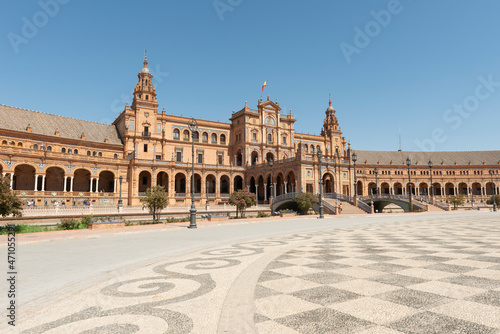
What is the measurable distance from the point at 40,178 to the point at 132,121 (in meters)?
16.5

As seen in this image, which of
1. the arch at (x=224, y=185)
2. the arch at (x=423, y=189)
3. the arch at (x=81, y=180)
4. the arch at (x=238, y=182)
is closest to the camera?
the arch at (x=81, y=180)

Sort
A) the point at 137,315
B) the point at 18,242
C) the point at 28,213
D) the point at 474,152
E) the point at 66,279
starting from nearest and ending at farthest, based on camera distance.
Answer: the point at 137,315, the point at 66,279, the point at 18,242, the point at 28,213, the point at 474,152

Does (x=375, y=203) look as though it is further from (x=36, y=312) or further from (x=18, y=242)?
(x=36, y=312)

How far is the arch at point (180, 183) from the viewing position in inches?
2255

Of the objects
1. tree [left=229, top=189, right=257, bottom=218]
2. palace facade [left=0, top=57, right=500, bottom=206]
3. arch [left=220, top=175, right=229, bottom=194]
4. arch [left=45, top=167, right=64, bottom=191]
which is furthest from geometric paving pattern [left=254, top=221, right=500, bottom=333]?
arch [left=220, top=175, right=229, bottom=194]

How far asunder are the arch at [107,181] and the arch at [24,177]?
30.6 feet

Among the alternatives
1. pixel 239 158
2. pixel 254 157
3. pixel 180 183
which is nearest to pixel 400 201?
pixel 254 157

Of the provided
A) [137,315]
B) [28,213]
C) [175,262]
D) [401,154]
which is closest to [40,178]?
[28,213]

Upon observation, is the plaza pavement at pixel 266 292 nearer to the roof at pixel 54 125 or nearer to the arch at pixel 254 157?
the roof at pixel 54 125

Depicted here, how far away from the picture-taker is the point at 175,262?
7.55 metres

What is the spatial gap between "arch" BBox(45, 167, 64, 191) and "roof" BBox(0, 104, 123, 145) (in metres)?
6.26

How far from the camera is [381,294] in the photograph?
14.7 feet

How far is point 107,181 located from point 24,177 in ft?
37.6

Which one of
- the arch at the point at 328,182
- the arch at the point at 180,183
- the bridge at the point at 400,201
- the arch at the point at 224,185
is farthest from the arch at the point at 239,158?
the bridge at the point at 400,201
